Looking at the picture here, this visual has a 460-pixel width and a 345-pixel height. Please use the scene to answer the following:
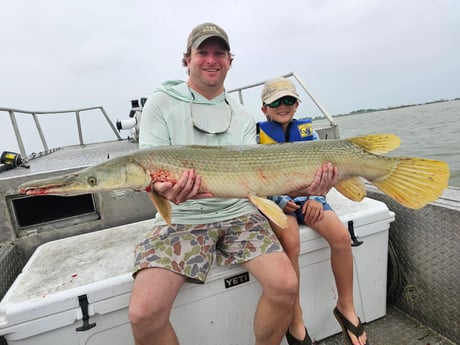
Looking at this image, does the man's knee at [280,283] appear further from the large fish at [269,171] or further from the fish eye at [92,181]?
the fish eye at [92,181]

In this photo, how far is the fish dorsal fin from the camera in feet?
8.13

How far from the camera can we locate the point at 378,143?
248 cm

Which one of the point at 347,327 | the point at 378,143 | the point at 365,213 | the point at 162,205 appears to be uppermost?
the point at 378,143

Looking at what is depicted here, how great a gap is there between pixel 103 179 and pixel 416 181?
227 centimetres

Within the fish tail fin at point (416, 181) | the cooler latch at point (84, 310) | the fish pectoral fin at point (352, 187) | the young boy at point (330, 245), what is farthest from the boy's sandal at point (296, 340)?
the cooler latch at point (84, 310)

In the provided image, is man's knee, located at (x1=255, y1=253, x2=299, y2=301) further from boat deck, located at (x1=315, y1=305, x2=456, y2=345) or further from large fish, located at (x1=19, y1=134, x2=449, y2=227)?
boat deck, located at (x1=315, y1=305, x2=456, y2=345)

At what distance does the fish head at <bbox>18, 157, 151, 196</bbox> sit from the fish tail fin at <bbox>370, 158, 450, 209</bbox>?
1847mm

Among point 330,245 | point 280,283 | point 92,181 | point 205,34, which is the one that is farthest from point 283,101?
point 92,181

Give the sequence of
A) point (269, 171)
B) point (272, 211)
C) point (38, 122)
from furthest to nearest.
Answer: point (38, 122) → point (269, 171) → point (272, 211)

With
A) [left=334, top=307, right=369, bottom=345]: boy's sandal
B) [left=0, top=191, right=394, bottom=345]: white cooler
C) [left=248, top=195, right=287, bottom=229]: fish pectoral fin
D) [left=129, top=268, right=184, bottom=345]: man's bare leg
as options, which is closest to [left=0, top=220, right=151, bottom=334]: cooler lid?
[left=0, top=191, right=394, bottom=345]: white cooler

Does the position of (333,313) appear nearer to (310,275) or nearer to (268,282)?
(310,275)

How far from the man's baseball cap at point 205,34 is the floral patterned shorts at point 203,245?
60.4 inches

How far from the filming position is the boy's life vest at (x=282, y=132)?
321 cm

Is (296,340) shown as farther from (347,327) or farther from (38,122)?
(38,122)
